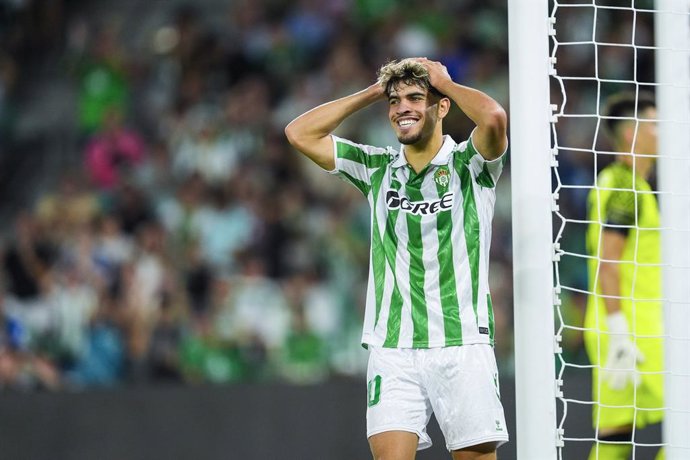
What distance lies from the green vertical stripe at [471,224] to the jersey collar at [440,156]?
0.17 ft

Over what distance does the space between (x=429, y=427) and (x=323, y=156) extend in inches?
99.7

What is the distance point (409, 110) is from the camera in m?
4.14

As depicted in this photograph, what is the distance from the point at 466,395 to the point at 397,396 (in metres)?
0.24

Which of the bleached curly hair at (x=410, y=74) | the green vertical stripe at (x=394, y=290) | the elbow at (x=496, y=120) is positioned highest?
the bleached curly hair at (x=410, y=74)

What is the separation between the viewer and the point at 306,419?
Result: 22.0 feet

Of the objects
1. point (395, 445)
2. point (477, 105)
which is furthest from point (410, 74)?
point (395, 445)

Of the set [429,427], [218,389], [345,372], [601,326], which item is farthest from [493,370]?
[345,372]

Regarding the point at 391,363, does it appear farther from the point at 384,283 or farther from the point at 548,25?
the point at 548,25

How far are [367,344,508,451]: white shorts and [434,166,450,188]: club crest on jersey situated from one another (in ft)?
1.92

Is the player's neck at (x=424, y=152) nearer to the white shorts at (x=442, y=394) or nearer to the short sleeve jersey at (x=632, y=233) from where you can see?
the white shorts at (x=442, y=394)

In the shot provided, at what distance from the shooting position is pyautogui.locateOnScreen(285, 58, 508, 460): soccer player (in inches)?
160

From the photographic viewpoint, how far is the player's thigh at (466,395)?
4.05 metres

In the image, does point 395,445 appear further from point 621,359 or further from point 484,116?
point 621,359

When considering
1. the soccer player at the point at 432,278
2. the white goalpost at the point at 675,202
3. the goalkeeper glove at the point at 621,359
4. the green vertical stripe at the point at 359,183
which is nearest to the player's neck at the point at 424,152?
the soccer player at the point at 432,278
